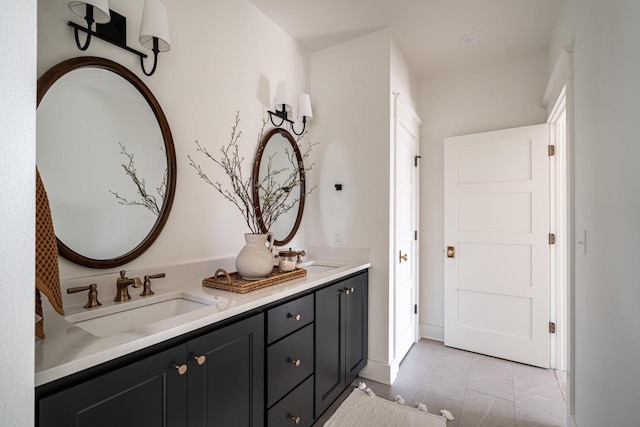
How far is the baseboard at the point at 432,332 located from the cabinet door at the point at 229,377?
7.74 ft

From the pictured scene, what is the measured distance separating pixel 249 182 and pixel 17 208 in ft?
4.85

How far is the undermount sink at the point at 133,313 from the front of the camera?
45.2 inches

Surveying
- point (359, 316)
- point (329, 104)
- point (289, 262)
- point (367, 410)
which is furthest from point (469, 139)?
point (367, 410)

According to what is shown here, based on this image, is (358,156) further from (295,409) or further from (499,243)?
(295,409)

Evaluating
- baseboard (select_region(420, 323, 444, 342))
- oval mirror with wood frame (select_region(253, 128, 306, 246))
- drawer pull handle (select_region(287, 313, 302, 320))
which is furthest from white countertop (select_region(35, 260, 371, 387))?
baseboard (select_region(420, 323, 444, 342))

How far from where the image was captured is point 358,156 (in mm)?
2488

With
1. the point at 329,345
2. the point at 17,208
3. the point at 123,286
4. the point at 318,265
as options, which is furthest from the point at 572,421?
the point at 17,208

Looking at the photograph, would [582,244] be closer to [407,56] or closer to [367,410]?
[367,410]

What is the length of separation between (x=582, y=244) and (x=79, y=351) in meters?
2.07

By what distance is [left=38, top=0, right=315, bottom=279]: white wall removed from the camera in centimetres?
139

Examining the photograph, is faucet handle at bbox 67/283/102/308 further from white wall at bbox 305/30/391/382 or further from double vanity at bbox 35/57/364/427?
white wall at bbox 305/30/391/382

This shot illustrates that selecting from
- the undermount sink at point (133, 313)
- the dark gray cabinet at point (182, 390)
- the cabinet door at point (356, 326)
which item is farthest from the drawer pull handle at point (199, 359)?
the cabinet door at point (356, 326)

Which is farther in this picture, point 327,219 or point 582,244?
point 327,219

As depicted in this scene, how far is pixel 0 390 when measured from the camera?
0.59 metres
